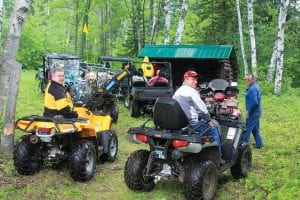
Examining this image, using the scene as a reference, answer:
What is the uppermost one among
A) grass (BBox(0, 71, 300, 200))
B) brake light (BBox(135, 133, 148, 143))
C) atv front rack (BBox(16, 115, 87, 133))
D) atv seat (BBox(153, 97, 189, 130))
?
atv seat (BBox(153, 97, 189, 130))

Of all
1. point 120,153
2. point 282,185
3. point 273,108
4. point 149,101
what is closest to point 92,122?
point 120,153

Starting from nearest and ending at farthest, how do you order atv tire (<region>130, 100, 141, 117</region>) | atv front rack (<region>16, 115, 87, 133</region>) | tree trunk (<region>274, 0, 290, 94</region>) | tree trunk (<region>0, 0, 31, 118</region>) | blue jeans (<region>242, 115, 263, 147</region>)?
atv front rack (<region>16, 115, 87, 133</region>) → tree trunk (<region>0, 0, 31, 118</region>) → blue jeans (<region>242, 115, 263, 147</region>) → atv tire (<region>130, 100, 141, 117</region>) → tree trunk (<region>274, 0, 290, 94</region>)

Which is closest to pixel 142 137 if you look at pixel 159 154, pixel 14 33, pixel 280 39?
pixel 159 154

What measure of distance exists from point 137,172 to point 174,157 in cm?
78

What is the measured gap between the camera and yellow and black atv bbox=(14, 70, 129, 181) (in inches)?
275

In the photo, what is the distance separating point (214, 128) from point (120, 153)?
3.10 metres

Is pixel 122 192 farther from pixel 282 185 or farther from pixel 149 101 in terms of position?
pixel 149 101

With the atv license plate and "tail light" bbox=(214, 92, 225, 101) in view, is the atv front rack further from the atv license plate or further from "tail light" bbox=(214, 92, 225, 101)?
"tail light" bbox=(214, 92, 225, 101)

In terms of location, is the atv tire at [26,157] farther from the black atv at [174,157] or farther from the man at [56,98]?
the black atv at [174,157]

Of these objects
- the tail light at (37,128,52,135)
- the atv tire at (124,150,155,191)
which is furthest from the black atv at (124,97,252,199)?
the tail light at (37,128,52,135)

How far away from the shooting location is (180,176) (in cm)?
646

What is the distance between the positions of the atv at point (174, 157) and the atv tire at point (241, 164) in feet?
1.34

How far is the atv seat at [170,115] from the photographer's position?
6324 millimetres

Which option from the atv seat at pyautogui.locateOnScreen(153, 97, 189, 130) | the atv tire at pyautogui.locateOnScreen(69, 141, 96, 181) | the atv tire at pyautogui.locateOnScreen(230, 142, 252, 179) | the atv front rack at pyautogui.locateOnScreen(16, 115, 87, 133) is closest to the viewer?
the atv seat at pyautogui.locateOnScreen(153, 97, 189, 130)
